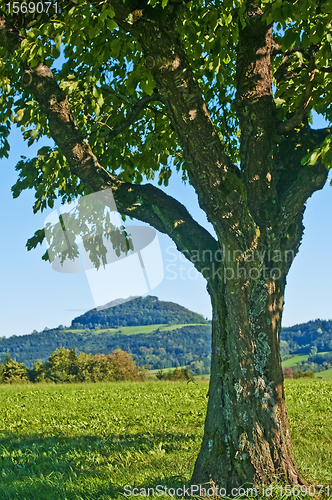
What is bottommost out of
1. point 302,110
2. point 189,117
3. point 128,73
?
point 189,117

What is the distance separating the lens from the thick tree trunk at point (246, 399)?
4512 millimetres

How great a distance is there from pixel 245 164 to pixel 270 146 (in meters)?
0.40

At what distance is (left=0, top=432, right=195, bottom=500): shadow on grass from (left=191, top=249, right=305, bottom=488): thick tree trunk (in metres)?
0.89

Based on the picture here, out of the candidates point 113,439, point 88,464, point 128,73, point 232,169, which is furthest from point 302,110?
point 113,439

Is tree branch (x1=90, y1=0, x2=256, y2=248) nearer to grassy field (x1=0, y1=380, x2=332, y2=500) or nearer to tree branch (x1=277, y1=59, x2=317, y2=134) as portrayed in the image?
tree branch (x1=277, y1=59, x2=317, y2=134)

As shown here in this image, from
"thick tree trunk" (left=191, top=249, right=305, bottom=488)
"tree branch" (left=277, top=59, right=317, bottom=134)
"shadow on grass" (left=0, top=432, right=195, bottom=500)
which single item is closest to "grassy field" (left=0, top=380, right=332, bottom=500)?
"shadow on grass" (left=0, top=432, right=195, bottom=500)

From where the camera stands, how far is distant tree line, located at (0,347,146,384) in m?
19.2

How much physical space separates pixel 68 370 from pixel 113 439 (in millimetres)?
12373

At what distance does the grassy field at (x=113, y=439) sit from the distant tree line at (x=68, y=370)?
5.49 m

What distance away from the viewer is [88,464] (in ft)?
20.5

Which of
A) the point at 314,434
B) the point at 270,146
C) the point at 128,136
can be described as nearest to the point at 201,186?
the point at 270,146

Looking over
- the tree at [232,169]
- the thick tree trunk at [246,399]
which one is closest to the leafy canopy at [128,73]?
the tree at [232,169]

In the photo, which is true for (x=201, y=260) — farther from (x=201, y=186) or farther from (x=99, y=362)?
(x=99, y=362)
